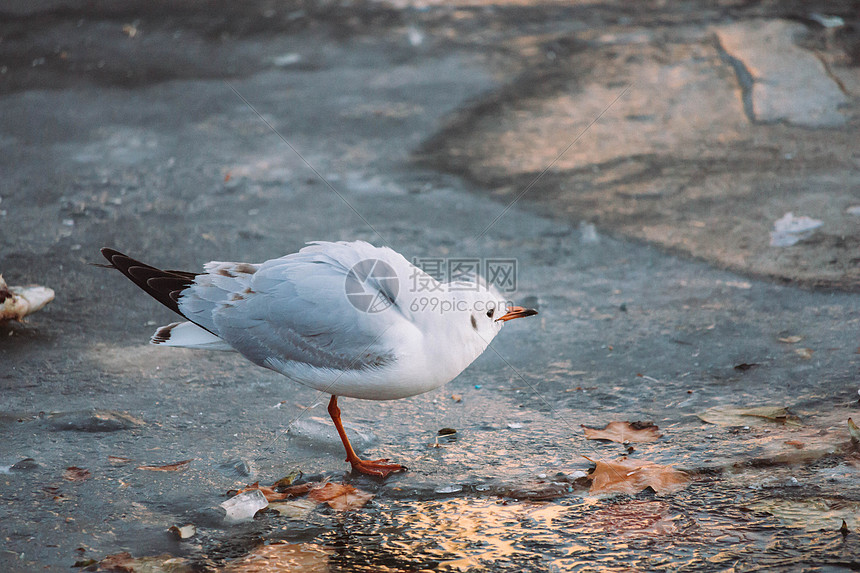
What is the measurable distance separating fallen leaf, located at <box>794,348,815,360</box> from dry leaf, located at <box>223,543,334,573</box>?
7.85 ft

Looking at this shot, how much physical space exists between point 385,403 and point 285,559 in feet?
4.08

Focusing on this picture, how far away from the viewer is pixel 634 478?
2947mm

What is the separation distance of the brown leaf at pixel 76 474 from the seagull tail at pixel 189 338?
590 millimetres

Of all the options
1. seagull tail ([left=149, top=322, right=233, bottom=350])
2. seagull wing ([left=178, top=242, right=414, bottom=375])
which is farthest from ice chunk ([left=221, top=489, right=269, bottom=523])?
seagull tail ([left=149, top=322, right=233, bottom=350])

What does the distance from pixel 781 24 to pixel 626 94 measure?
2.08 m

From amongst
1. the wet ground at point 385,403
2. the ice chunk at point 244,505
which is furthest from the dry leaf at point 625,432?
the ice chunk at point 244,505

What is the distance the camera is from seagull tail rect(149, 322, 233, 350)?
3.39 metres

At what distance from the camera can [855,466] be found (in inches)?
113

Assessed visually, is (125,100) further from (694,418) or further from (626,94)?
(694,418)

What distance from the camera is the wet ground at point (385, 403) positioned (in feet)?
8.85

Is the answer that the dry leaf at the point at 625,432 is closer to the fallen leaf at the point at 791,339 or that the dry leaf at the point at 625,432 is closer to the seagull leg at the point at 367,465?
the seagull leg at the point at 367,465

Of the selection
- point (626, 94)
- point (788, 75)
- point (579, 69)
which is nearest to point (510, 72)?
point (579, 69)

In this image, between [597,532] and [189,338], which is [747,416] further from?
[189,338]
